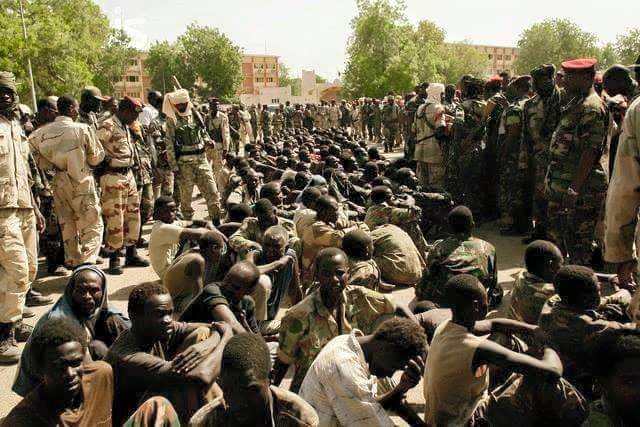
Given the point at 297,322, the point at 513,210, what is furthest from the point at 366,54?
the point at 297,322

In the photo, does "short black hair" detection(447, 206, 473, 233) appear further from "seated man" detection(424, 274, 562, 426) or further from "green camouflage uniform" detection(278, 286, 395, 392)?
"seated man" detection(424, 274, 562, 426)

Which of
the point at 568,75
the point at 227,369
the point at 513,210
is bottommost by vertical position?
the point at 513,210

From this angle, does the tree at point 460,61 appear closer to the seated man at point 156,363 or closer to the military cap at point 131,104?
the military cap at point 131,104

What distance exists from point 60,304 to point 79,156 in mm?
3014

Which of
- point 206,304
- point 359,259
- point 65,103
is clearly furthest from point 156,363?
point 65,103

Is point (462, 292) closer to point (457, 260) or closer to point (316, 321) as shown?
point (316, 321)

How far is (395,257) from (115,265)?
10.2 feet

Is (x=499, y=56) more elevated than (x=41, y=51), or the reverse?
(x=499, y=56)

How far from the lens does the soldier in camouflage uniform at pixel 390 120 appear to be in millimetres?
18641

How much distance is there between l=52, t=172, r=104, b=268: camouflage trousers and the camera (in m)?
5.81

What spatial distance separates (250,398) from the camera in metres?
1.98

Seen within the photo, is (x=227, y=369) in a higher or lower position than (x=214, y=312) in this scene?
higher

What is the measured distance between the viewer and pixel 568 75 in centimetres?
514

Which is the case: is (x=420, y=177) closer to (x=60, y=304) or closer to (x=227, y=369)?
(x=60, y=304)
